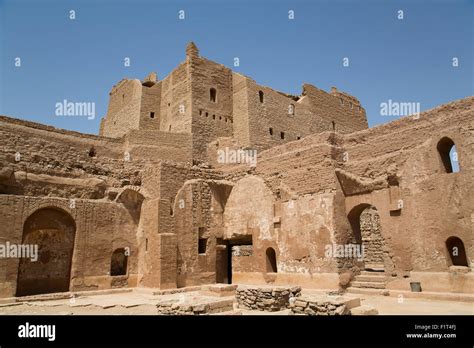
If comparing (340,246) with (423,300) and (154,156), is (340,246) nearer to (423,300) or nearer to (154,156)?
(423,300)

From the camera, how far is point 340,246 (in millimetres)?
12750

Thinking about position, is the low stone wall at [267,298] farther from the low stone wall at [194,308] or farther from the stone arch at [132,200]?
the stone arch at [132,200]

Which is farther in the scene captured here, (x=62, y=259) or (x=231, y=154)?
(x=231, y=154)

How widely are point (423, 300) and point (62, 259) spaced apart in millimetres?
12799

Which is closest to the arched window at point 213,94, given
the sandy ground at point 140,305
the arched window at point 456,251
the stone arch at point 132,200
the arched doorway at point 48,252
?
the stone arch at point 132,200

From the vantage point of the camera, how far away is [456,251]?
1096 cm

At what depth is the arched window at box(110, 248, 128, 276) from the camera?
1602 centimetres

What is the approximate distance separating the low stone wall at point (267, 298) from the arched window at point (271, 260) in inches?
199

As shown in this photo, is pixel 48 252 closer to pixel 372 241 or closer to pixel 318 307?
pixel 318 307

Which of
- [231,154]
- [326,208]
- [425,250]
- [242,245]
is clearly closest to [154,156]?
[231,154]

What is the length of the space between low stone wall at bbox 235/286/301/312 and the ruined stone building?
10.5 ft

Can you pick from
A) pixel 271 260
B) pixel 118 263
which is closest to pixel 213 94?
pixel 118 263

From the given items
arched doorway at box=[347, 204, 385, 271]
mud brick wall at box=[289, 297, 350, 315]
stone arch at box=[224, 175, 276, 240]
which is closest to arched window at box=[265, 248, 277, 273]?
stone arch at box=[224, 175, 276, 240]

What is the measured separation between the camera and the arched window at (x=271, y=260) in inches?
600
